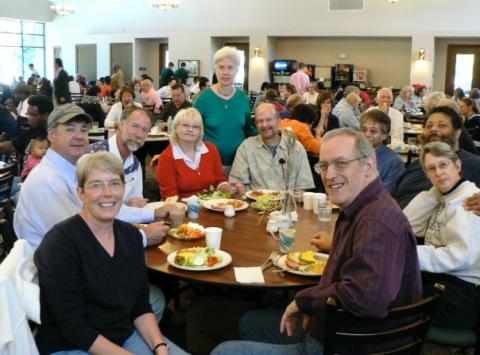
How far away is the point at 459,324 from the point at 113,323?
133cm

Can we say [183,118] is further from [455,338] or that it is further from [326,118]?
[326,118]

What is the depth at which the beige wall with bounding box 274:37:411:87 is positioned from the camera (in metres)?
14.7

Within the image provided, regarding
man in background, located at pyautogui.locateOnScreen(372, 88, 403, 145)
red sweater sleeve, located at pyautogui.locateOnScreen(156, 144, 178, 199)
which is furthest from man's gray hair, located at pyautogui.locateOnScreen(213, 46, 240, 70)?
man in background, located at pyautogui.locateOnScreen(372, 88, 403, 145)

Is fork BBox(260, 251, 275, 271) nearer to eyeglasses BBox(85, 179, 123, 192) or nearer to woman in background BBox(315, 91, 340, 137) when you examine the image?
eyeglasses BBox(85, 179, 123, 192)

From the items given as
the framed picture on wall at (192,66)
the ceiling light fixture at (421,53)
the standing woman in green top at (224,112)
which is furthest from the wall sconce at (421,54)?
the standing woman in green top at (224,112)

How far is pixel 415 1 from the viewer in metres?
13.9

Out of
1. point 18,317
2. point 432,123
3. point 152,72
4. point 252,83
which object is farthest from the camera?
point 152,72

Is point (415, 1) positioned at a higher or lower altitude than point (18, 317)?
higher

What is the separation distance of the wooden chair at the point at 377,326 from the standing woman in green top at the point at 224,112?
2.32m

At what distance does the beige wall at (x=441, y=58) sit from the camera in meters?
14.3

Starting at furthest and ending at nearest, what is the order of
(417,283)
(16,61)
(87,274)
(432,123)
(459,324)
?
(16,61) → (432,123) → (459,324) → (87,274) → (417,283)

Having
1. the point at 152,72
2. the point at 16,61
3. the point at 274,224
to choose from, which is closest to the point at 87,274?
the point at 274,224

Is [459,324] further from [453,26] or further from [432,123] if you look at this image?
[453,26]

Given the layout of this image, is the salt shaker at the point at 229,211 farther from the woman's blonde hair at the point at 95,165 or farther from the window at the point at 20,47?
the window at the point at 20,47
